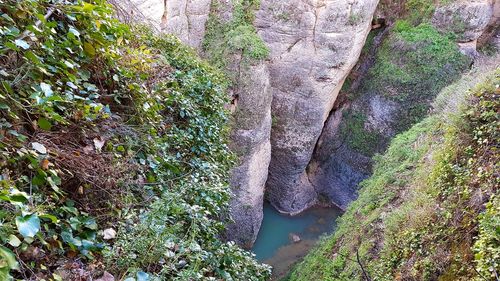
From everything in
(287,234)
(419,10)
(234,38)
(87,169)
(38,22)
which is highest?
(419,10)

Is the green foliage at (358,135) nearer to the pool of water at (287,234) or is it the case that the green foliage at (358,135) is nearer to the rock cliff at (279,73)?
the rock cliff at (279,73)

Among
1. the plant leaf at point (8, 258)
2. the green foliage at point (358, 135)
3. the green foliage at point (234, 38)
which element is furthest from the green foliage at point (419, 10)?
the plant leaf at point (8, 258)

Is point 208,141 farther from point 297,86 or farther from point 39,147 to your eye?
point 297,86

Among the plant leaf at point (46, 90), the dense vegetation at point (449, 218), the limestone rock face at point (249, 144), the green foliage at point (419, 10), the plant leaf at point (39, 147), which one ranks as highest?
the green foliage at point (419, 10)

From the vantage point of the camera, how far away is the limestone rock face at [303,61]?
11.0 metres

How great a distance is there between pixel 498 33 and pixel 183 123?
13.8 metres

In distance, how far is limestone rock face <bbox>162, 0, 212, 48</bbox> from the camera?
31.0 feet

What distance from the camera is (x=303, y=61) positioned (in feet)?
38.0

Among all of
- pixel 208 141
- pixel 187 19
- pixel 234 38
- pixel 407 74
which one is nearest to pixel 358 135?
pixel 407 74

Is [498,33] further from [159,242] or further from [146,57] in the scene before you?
[159,242]

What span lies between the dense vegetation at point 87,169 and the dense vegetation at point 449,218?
141 cm

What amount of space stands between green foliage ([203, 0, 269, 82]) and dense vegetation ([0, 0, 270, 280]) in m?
7.07

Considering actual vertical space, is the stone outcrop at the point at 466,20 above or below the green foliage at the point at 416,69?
above

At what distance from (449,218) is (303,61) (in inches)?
327
